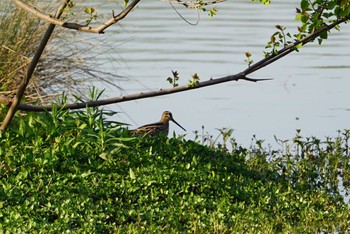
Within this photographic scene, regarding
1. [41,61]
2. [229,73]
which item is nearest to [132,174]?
[41,61]

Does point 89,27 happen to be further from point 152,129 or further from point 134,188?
point 152,129

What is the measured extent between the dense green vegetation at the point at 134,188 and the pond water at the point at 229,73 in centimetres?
309

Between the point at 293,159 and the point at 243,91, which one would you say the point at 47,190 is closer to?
the point at 293,159

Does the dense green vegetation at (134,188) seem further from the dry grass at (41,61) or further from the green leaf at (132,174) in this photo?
the dry grass at (41,61)

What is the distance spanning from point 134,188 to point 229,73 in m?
7.78

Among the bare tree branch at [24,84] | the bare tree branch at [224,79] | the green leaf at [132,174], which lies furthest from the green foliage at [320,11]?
the bare tree branch at [24,84]

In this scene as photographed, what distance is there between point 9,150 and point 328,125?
222 inches

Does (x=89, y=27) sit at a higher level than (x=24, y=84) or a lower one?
higher

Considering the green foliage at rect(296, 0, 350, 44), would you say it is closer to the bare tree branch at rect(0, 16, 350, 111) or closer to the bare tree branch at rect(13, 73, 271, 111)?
the bare tree branch at rect(0, 16, 350, 111)

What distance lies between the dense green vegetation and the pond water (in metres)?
3.09

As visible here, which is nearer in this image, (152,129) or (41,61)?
(152,129)

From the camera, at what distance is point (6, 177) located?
29.5ft

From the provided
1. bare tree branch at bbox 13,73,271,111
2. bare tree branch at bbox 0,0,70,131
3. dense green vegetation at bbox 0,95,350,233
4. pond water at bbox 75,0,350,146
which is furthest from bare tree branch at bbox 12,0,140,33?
pond water at bbox 75,0,350,146

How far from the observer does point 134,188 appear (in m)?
8.98
